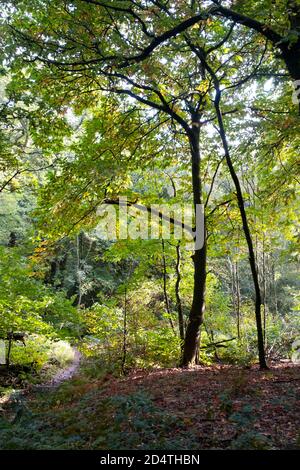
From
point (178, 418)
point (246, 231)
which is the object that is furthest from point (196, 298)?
point (178, 418)

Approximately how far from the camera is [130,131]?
8.75 m

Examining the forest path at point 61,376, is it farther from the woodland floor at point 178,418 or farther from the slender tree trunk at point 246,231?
the slender tree trunk at point 246,231

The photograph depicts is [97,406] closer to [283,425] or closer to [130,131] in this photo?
[283,425]

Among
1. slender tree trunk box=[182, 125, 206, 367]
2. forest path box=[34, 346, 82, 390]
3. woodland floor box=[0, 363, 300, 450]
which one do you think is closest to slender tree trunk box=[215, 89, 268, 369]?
woodland floor box=[0, 363, 300, 450]

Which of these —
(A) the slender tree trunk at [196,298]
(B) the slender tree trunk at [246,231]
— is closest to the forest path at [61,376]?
(A) the slender tree trunk at [196,298]

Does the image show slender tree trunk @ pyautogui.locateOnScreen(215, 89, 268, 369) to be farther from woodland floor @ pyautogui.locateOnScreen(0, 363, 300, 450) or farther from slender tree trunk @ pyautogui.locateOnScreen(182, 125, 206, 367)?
slender tree trunk @ pyautogui.locateOnScreen(182, 125, 206, 367)

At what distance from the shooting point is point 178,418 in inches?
177

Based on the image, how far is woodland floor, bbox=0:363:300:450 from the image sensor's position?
387 cm

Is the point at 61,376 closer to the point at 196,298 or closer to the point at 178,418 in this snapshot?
the point at 196,298

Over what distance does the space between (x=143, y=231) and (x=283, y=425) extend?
7.61 m

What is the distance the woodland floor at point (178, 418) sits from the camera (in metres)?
3.87

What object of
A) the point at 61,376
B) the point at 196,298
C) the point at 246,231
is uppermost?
the point at 246,231

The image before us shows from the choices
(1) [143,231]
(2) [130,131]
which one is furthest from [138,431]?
(1) [143,231]

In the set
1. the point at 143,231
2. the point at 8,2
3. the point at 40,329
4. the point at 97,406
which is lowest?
the point at 97,406
